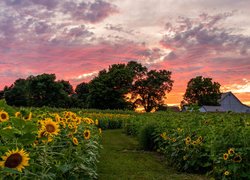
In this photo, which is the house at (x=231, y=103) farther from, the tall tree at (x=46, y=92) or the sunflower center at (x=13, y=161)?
A: the sunflower center at (x=13, y=161)

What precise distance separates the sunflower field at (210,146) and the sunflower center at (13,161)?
186 inches

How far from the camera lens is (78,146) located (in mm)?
5180

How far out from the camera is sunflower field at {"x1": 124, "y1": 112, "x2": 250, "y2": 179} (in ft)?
21.1

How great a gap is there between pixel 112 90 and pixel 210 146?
57.1 m

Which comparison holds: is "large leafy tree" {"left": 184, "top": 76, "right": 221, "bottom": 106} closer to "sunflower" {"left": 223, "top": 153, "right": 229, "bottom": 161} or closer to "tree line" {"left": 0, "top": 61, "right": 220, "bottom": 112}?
"tree line" {"left": 0, "top": 61, "right": 220, "bottom": 112}

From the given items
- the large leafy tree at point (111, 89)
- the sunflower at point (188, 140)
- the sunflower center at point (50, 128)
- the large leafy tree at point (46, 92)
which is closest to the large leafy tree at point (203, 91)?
the large leafy tree at point (111, 89)

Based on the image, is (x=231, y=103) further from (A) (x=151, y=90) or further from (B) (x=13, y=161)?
(B) (x=13, y=161)

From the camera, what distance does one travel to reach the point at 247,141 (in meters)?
6.57

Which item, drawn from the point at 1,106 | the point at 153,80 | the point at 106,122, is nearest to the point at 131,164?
the point at 1,106

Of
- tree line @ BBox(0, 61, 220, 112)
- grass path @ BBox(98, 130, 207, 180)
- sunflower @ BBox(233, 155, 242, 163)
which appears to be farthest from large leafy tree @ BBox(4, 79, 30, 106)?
sunflower @ BBox(233, 155, 242, 163)

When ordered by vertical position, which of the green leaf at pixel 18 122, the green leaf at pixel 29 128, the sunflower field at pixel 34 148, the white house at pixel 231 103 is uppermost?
the white house at pixel 231 103

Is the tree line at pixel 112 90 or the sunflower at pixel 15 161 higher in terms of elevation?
the tree line at pixel 112 90

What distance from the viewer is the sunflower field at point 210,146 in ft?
21.1

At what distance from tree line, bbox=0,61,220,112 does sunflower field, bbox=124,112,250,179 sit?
2008 inches
